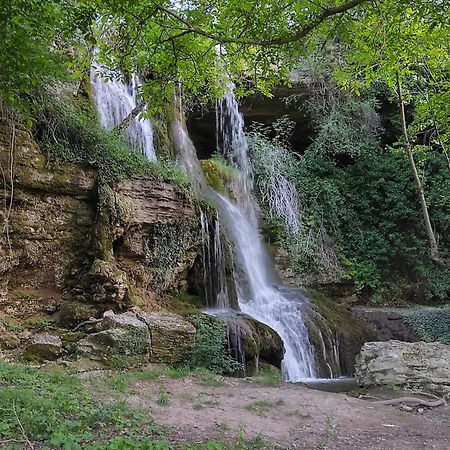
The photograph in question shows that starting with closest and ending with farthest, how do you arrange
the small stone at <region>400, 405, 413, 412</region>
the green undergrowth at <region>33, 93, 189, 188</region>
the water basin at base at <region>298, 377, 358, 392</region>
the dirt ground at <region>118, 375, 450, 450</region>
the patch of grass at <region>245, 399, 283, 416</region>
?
the dirt ground at <region>118, 375, 450, 450</region> → the patch of grass at <region>245, 399, 283, 416</region> → the small stone at <region>400, 405, 413, 412</region> → the water basin at base at <region>298, 377, 358, 392</region> → the green undergrowth at <region>33, 93, 189, 188</region>

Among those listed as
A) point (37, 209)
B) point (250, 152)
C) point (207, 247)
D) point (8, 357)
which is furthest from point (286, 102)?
point (8, 357)

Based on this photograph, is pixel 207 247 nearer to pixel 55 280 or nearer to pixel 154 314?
pixel 154 314

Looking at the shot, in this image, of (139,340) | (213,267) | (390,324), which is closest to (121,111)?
(213,267)

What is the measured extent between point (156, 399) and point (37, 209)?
187 inches

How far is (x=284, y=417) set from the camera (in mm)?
5879

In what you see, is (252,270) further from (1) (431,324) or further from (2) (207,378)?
(2) (207,378)

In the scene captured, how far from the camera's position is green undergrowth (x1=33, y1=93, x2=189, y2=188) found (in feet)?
31.2

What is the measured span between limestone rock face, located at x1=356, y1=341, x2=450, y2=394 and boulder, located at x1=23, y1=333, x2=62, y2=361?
5.17 m

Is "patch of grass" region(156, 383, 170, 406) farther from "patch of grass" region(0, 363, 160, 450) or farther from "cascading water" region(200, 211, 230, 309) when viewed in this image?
"cascading water" region(200, 211, 230, 309)

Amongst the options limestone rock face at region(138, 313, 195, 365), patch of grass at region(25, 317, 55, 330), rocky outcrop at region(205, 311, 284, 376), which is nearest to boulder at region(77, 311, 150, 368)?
limestone rock face at region(138, 313, 195, 365)

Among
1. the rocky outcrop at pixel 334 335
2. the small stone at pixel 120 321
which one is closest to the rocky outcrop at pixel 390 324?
the rocky outcrop at pixel 334 335

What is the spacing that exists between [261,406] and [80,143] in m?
6.48

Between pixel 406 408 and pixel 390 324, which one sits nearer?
pixel 406 408

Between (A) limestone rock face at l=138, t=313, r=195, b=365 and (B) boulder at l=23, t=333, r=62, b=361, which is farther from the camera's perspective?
(A) limestone rock face at l=138, t=313, r=195, b=365
